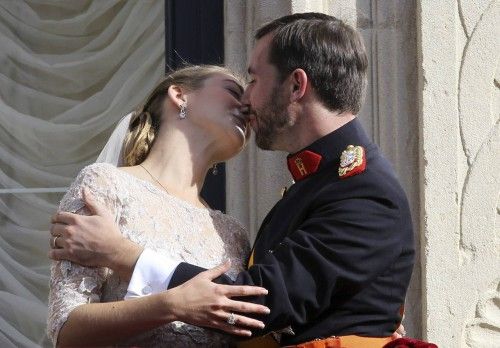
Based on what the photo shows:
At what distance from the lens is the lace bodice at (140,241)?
348 centimetres

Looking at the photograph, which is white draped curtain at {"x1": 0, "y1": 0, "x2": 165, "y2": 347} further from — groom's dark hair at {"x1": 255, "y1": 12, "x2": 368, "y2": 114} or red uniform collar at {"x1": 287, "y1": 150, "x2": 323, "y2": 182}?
red uniform collar at {"x1": 287, "y1": 150, "x2": 323, "y2": 182}

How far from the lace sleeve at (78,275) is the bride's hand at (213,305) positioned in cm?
24

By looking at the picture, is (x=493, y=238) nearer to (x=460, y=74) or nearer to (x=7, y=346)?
(x=460, y=74)

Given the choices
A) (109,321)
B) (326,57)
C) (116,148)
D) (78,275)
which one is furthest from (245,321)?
(116,148)

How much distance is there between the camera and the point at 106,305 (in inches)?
134

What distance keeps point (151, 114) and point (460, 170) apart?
977mm

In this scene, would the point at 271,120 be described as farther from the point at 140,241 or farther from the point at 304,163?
the point at 140,241

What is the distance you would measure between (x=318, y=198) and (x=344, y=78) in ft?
1.09

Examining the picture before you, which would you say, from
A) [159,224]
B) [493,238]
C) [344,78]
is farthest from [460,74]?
[159,224]

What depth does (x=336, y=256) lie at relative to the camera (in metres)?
3.34

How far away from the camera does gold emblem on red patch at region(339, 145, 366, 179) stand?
3473mm

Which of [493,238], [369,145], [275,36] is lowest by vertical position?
[493,238]

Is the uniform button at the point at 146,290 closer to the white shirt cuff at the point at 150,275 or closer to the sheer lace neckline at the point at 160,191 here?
the white shirt cuff at the point at 150,275

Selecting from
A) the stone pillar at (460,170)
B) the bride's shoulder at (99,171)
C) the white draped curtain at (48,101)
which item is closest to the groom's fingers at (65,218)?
the bride's shoulder at (99,171)
